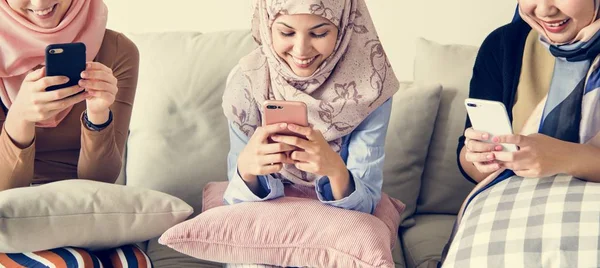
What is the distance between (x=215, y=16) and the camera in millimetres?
2711

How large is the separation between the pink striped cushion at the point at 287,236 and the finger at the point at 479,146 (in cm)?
26

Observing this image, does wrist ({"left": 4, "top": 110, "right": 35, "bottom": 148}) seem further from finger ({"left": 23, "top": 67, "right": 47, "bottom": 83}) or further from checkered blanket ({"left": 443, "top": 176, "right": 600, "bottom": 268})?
checkered blanket ({"left": 443, "top": 176, "right": 600, "bottom": 268})

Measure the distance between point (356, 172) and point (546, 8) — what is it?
551 mm

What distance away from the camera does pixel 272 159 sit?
1751mm

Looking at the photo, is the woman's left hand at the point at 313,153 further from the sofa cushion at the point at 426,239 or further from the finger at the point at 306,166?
the sofa cushion at the point at 426,239

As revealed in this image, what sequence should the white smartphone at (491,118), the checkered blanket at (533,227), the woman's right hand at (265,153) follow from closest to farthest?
the checkered blanket at (533,227) < the white smartphone at (491,118) < the woman's right hand at (265,153)

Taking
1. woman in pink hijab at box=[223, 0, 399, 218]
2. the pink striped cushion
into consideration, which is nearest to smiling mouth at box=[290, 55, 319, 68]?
woman in pink hijab at box=[223, 0, 399, 218]

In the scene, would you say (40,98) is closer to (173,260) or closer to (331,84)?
(173,260)

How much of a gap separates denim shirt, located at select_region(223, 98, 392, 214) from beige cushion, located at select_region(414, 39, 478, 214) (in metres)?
0.39

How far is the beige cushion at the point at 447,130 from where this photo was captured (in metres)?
2.29

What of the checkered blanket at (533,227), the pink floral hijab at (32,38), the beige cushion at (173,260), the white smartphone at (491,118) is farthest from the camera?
the beige cushion at (173,260)

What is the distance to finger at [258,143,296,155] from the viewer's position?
1.74 meters

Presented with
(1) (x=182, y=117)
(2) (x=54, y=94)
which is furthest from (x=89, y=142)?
(1) (x=182, y=117)

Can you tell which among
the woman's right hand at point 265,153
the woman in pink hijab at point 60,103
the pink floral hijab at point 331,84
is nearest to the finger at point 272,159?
the woman's right hand at point 265,153
